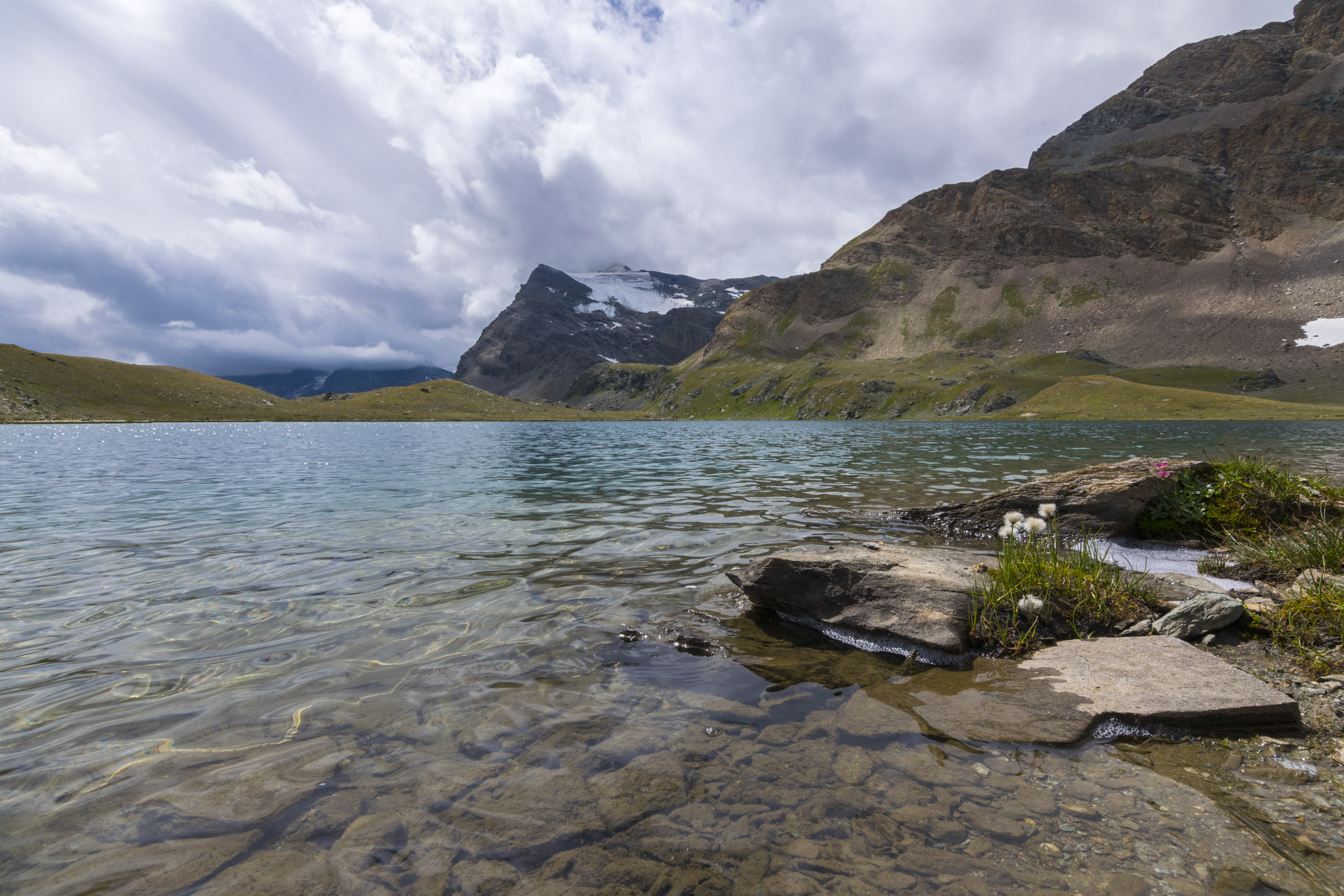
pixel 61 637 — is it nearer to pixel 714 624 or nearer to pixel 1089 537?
pixel 714 624

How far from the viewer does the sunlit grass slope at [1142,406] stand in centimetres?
12762

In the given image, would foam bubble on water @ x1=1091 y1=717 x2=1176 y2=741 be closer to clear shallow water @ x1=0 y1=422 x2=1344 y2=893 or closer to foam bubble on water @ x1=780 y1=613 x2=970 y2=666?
clear shallow water @ x1=0 y1=422 x2=1344 y2=893

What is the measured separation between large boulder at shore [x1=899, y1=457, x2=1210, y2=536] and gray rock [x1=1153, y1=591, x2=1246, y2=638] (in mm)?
6286

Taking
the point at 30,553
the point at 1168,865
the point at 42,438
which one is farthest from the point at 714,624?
the point at 42,438

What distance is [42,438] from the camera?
7900 centimetres

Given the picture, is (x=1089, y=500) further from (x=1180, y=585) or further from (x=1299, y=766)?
(x=1299, y=766)

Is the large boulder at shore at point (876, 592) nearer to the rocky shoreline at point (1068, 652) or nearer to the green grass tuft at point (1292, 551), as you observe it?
the rocky shoreline at point (1068, 652)

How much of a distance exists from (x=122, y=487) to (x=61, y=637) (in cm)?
2443

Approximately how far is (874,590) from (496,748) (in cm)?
623

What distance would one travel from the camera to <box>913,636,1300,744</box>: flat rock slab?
5.84 metres

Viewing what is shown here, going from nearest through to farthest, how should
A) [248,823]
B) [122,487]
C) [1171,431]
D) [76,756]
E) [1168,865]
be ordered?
[1168,865] → [248,823] → [76,756] → [122,487] → [1171,431]

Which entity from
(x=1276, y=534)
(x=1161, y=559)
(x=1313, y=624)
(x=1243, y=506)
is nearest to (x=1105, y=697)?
(x=1313, y=624)

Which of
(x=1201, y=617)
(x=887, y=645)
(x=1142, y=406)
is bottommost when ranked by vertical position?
(x=887, y=645)

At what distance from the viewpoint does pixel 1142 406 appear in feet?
456
